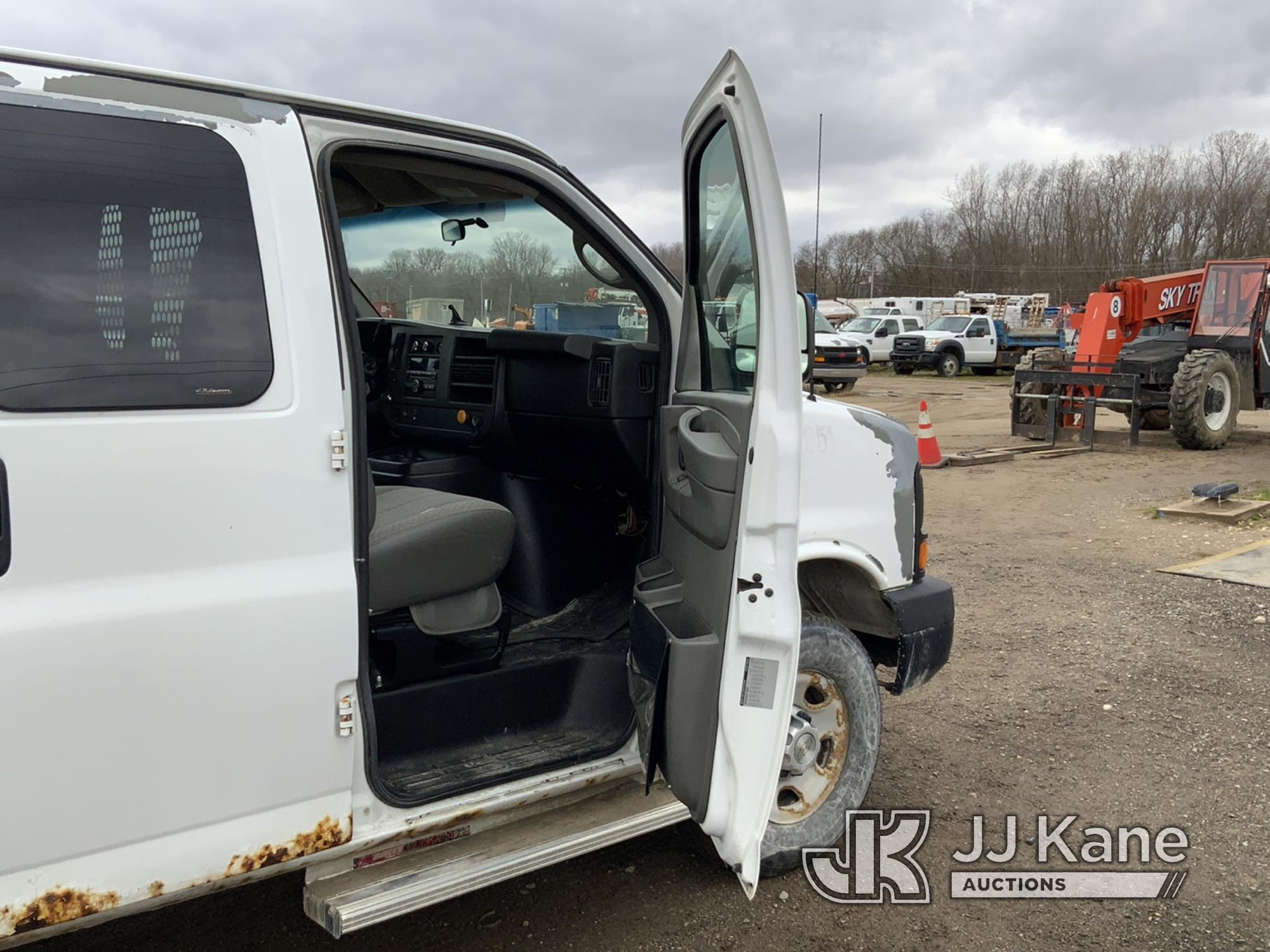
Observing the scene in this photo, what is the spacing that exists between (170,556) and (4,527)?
30 centimetres

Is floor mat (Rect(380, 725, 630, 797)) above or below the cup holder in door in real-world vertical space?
below

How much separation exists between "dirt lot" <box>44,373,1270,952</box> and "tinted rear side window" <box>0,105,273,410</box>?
1773 millimetres

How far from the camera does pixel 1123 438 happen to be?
1355 centimetres

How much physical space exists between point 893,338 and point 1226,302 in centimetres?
1937

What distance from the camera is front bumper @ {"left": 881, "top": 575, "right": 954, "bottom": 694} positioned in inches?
139

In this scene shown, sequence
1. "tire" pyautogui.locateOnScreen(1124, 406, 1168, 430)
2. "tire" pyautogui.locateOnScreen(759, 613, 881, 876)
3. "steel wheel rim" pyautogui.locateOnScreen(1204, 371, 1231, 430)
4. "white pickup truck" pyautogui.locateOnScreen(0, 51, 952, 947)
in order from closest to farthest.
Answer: "white pickup truck" pyautogui.locateOnScreen(0, 51, 952, 947)
"tire" pyautogui.locateOnScreen(759, 613, 881, 876)
"steel wheel rim" pyautogui.locateOnScreen(1204, 371, 1231, 430)
"tire" pyautogui.locateOnScreen(1124, 406, 1168, 430)

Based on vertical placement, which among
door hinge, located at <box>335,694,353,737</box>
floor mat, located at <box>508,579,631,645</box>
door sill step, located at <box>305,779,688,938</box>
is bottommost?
door sill step, located at <box>305,779,688,938</box>

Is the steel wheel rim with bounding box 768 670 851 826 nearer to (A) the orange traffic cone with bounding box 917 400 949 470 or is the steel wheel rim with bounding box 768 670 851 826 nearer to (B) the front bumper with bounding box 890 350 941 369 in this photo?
(A) the orange traffic cone with bounding box 917 400 949 470

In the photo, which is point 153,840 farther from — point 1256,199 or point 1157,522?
point 1256,199

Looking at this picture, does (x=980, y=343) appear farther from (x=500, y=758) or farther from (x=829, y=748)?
(x=500, y=758)

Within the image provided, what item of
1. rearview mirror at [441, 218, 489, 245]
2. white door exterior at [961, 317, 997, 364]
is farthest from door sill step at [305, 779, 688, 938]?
white door exterior at [961, 317, 997, 364]

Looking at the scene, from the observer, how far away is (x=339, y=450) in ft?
7.70

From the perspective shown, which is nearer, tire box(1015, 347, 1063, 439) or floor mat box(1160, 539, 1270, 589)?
floor mat box(1160, 539, 1270, 589)

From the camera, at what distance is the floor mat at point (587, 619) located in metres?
3.72
